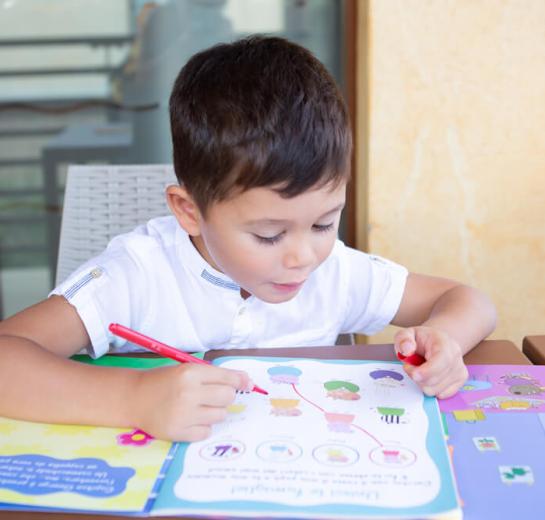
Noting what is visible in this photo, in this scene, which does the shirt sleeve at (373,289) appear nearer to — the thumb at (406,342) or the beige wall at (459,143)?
the thumb at (406,342)

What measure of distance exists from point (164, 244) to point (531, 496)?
0.70 metres

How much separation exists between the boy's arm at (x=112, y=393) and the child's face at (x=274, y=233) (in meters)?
0.19

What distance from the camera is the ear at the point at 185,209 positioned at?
3.54ft

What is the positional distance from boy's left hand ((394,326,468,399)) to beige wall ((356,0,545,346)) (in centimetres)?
123

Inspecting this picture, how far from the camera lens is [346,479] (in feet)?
2.31

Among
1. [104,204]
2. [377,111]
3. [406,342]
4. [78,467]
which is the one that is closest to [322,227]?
[406,342]

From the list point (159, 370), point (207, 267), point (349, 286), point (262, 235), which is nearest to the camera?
point (159, 370)

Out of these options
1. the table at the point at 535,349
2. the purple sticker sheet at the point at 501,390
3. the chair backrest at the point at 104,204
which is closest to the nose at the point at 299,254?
the purple sticker sheet at the point at 501,390

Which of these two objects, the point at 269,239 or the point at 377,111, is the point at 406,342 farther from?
the point at 377,111

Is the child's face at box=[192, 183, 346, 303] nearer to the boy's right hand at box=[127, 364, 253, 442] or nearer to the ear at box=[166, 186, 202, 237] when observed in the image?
the ear at box=[166, 186, 202, 237]

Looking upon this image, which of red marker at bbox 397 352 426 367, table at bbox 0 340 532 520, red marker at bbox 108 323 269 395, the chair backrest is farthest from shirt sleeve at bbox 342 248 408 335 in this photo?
the chair backrest

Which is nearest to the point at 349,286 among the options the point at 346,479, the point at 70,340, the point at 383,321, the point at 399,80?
the point at 383,321

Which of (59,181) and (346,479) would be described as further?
(59,181)

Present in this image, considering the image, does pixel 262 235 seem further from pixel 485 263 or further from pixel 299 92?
pixel 485 263
